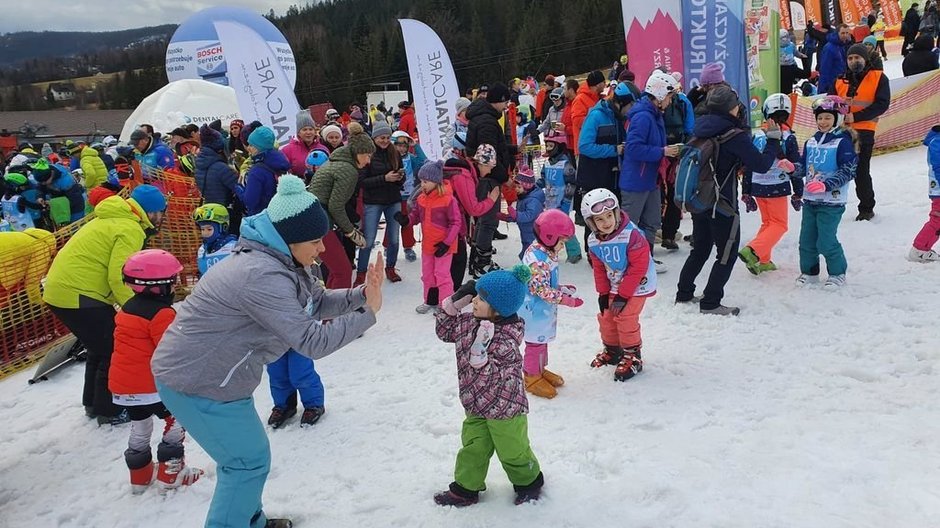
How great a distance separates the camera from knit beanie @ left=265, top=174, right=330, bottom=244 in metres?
2.89

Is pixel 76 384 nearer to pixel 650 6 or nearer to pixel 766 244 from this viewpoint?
pixel 766 244

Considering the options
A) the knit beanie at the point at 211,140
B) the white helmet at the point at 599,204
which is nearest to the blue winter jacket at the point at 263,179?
the knit beanie at the point at 211,140

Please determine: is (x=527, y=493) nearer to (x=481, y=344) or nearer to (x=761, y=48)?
(x=481, y=344)

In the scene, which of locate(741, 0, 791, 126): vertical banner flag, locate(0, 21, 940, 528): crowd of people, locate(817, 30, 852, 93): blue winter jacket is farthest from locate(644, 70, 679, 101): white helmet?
locate(817, 30, 852, 93): blue winter jacket

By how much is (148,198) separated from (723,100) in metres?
4.83

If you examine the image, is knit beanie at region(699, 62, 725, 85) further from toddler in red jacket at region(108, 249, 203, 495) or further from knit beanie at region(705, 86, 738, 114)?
toddler in red jacket at region(108, 249, 203, 495)

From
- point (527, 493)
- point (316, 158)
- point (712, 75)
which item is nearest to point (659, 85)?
point (712, 75)

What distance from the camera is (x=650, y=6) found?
8.77 metres

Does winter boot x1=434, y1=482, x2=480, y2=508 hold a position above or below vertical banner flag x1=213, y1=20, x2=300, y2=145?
below

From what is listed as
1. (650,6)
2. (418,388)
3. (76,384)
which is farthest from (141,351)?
(650,6)

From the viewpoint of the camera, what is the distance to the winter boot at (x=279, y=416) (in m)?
4.58

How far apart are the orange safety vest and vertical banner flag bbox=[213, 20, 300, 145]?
7.44m

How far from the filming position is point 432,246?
6430 millimetres

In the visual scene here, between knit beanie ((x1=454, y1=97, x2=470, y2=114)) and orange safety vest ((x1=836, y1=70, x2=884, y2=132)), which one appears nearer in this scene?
orange safety vest ((x1=836, y1=70, x2=884, y2=132))
